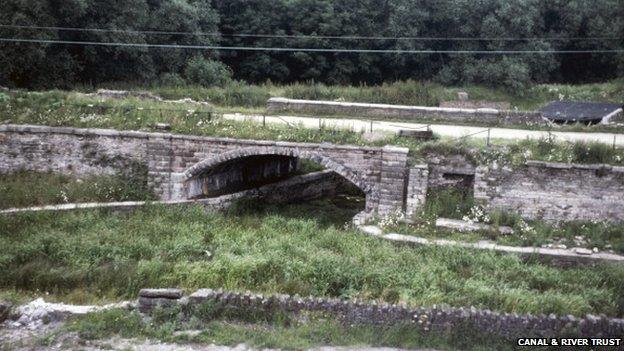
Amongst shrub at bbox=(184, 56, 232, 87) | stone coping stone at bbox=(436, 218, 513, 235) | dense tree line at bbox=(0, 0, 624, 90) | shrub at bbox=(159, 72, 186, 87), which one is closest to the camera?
stone coping stone at bbox=(436, 218, 513, 235)

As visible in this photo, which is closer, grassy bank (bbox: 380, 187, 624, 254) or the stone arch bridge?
grassy bank (bbox: 380, 187, 624, 254)

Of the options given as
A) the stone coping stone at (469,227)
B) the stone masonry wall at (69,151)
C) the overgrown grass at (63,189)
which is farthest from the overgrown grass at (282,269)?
the stone masonry wall at (69,151)

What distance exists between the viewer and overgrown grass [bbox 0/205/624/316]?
11953 millimetres

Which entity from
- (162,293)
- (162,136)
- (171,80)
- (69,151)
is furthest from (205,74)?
(162,293)

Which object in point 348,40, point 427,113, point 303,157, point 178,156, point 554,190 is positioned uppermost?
point 348,40

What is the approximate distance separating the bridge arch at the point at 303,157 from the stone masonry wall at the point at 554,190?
9.90ft

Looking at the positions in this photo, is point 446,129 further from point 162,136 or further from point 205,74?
point 205,74

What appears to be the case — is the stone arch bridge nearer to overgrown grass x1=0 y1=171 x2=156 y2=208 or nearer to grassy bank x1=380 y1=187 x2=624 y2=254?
overgrown grass x1=0 y1=171 x2=156 y2=208

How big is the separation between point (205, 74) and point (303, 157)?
552 inches

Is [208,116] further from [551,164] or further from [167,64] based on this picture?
[167,64]

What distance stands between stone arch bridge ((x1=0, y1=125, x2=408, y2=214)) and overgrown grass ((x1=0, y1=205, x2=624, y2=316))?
252 cm

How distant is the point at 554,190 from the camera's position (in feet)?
53.4

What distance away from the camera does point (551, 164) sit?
16125 millimetres

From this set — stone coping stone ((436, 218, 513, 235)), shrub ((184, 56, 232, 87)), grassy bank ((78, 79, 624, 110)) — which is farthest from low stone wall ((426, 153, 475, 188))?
shrub ((184, 56, 232, 87))
